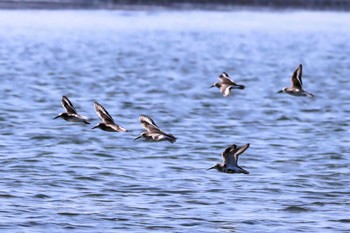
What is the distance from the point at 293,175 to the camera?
1050 inches

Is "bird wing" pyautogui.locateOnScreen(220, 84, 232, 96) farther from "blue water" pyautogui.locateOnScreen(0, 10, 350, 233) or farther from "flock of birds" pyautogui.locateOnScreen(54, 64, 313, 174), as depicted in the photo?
"blue water" pyautogui.locateOnScreen(0, 10, 350, 233)

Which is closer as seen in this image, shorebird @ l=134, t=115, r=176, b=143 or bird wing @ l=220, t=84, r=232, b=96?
shorebird @ l=134, t=115, r=176, b=143

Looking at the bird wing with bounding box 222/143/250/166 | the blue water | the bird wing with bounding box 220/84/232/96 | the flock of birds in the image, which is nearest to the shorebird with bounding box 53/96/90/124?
the flock of birds

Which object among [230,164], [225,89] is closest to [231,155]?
[230,164]

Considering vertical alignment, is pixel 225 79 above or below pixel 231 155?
above

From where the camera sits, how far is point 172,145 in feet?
104

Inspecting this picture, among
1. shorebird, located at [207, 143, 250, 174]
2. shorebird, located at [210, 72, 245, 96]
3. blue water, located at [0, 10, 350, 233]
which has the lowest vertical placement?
blue water, located at [0, 10, 350, 233]

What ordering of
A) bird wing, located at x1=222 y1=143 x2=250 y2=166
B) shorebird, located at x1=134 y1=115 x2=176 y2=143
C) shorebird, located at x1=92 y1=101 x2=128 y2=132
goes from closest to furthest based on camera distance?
1. bird wing, located at x1=222 y1=143 x2=250 y2=166
2. shorebird, located at x1=134 y1=115 x2=176 y2=143
3. shorebird, located at x1=92 y1=101 x2=128 y2=132

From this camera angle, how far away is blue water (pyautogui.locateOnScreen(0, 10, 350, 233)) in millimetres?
21666

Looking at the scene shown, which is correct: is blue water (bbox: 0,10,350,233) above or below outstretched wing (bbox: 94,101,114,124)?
below

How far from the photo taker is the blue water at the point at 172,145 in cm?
2167

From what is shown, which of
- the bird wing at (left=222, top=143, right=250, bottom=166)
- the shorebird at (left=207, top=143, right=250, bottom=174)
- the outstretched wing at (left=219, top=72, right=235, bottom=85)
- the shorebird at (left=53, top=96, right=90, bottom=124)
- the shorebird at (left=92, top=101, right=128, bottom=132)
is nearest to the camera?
the bird wing at (left=222, top=143, right=250, bottom=166)

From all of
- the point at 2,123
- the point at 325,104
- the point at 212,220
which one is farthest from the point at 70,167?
the point at 325,104

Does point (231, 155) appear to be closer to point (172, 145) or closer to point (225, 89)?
point (225, 89)
